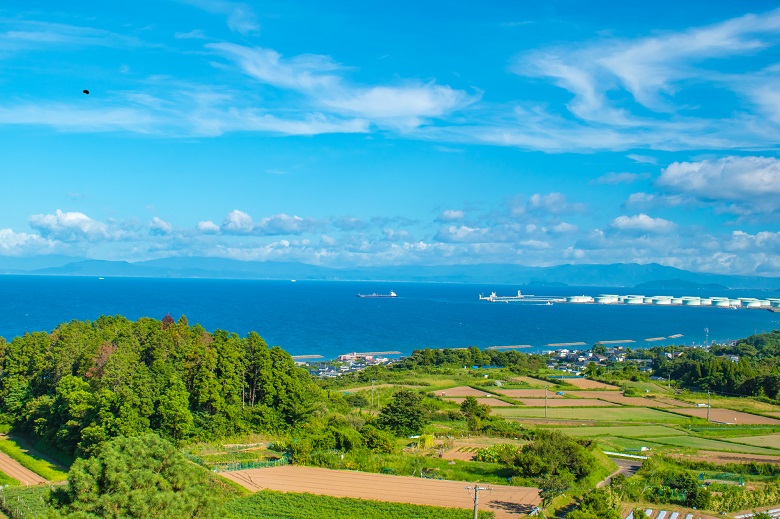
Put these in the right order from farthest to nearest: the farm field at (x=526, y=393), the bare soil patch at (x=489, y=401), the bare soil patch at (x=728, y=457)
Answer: the farm field at (x=526, y=393)
the bare soil patch at (x=489, y=401)
the bare soil patch at (x=728, y=457)

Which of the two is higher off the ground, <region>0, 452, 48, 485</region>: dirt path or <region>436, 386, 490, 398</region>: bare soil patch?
<region>0, 452, 48, 485</region>: dirt path

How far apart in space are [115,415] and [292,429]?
8.48 meters

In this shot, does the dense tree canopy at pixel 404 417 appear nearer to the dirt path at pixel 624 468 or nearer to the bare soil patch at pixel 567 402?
the dirt path at pixel 624 468

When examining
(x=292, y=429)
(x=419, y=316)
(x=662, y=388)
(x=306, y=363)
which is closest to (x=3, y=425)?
(x=292, y=429)

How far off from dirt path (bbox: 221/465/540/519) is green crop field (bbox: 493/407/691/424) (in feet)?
53.0

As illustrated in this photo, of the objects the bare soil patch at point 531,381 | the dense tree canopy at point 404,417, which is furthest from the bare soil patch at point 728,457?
the bare soil patch at point 531,381

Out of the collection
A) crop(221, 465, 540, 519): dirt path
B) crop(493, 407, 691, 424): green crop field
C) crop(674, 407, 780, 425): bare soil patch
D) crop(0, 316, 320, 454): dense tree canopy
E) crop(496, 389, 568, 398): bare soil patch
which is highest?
crop(0, 316, 320, 454): dense tree canopy

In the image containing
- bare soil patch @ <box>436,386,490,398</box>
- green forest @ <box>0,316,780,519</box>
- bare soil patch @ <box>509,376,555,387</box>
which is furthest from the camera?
bare soil patch @ <box>509,376,555,387</box>

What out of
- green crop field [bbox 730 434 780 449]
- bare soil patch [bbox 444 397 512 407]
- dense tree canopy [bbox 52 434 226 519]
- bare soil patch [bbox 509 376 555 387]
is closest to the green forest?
dense tree canopy [bbox 52 434 226 519]

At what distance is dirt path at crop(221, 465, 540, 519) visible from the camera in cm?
2100

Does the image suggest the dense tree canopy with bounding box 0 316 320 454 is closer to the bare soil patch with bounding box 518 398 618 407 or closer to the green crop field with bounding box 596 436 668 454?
the green crop field with bounding box 596 436 668 454

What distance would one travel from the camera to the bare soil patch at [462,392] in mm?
46406

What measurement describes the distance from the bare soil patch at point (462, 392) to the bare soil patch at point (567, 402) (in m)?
3.42

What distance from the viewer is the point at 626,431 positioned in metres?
35.1
